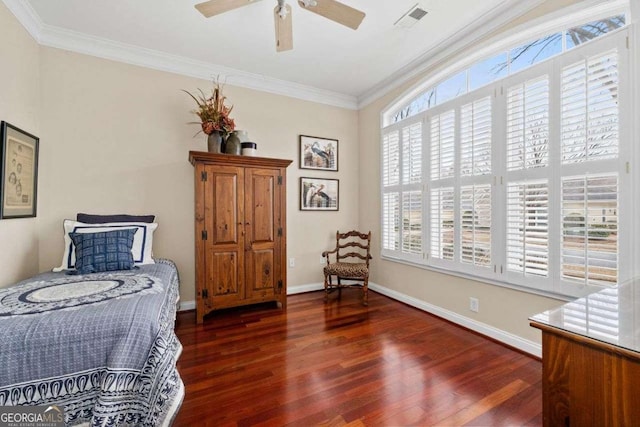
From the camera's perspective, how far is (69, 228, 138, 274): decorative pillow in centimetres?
233

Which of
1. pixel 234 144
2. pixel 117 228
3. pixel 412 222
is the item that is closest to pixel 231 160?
pixel 234 144

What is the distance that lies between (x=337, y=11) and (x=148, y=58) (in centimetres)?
237

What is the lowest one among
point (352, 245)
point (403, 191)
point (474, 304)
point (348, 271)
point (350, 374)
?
point (350, 374)

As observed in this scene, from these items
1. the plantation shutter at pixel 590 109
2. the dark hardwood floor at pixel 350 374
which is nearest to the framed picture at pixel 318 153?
the dark hardwood floor at pixel 350 374

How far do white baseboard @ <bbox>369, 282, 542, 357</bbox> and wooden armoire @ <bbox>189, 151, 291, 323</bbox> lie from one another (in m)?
1.55

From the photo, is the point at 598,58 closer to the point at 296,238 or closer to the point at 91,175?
the point at 296,238

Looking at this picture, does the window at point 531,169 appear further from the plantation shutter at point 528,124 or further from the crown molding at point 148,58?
the crown molding at point 148,58

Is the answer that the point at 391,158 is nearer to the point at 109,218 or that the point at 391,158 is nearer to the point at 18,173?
the point at 109,218

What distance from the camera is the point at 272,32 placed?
107 inches

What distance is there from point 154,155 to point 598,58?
404 cm

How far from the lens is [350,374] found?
201cm

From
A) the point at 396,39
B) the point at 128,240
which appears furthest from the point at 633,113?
the point at 128,240

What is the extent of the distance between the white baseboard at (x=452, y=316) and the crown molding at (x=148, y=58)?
2.75 metres

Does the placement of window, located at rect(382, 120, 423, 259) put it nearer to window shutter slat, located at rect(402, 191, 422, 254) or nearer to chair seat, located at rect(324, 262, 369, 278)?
window shutter slat, located at rect(402, 191, 422, 254)
